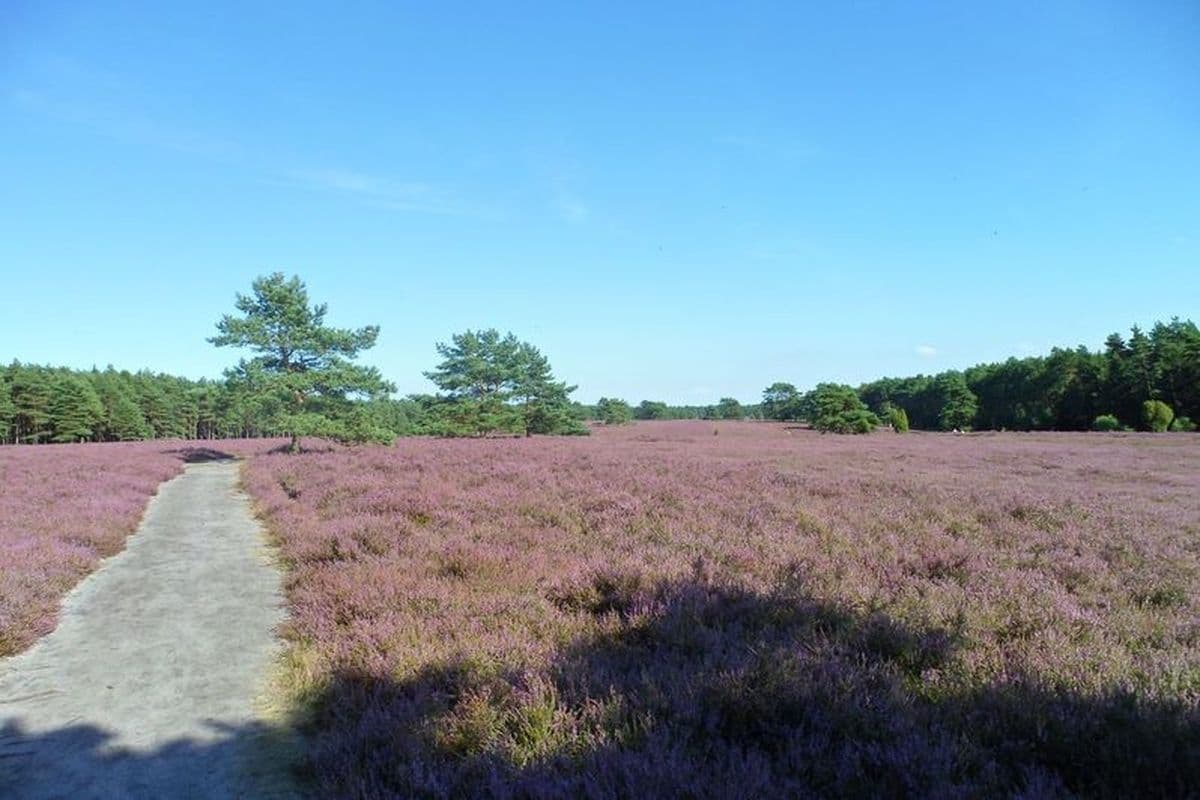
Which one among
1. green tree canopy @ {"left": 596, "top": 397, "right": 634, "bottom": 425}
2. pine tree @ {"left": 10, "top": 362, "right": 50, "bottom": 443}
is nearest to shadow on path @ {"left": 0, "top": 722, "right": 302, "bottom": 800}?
pine tree @ {"left": 10, "top": 362, "right": 50, "bottom": 443}

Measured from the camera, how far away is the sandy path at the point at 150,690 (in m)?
3.77

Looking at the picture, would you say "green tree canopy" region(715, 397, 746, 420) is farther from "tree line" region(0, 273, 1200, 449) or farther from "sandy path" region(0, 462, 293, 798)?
"sandy path" region(0, 462, 293, 798)

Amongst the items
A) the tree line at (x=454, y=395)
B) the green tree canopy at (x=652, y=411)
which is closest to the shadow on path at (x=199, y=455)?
the tree line at (x=454, y=395)

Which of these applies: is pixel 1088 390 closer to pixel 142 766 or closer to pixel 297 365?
pixel 297 365

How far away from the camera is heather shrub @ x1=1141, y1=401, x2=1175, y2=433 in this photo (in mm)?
51188

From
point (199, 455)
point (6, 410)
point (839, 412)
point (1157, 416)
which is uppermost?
point (6, 410)

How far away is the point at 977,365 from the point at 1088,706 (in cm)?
12127

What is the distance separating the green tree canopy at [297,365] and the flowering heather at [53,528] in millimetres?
6577

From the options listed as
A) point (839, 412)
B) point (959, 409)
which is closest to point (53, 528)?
point (839, 412)

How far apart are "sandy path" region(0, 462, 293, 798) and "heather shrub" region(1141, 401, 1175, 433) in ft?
218

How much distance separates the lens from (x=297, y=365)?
2988 cm

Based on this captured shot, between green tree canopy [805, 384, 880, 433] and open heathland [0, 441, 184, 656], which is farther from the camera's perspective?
green tree canopy [805, 384, 880, 433]

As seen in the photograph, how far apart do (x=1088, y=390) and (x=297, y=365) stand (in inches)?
2957

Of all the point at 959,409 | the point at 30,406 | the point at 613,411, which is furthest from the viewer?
the point at 613,411
